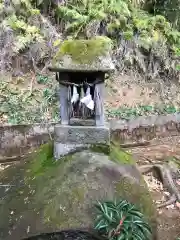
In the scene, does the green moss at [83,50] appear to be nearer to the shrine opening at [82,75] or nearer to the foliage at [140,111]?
the shrine opening at [82,75]

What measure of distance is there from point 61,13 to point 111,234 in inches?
376

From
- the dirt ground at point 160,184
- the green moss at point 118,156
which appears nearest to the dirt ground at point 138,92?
the dirt ground at point 160,184

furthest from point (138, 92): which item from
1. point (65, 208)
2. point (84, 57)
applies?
point (65, 208)

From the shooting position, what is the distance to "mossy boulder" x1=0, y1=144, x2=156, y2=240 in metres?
3.76

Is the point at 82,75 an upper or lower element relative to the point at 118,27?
lower

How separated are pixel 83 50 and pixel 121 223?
260cm

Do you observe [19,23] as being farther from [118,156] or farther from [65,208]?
[65,208]

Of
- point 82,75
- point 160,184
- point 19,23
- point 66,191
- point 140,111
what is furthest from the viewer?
point 19,23

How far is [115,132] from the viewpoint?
30.6ft

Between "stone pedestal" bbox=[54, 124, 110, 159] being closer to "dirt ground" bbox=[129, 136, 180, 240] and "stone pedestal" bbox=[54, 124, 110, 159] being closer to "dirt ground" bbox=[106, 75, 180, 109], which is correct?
"dirt ground" bbox=[129, 136, 180, 240]

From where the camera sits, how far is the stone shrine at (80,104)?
4.72 metres

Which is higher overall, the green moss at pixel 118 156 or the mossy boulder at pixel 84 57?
the mossy boulder at pixel 84 57

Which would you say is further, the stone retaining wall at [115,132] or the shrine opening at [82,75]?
the stone retaining wall at [115,132]

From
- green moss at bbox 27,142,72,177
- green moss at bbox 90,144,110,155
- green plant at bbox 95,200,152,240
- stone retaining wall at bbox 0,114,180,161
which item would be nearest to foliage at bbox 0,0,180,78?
stone retaining wall at bbox 0,114,180,161
